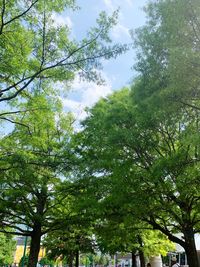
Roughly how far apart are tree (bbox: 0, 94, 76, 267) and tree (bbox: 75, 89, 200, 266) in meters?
1.89

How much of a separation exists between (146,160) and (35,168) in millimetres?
5156

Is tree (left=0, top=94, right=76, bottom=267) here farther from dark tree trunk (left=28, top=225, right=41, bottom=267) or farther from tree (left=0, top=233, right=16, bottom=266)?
tree (left=0, top=233, right=16, bottom=266)

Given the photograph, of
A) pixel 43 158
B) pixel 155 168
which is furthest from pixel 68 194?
pixel 155 168

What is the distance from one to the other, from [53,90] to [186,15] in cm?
455

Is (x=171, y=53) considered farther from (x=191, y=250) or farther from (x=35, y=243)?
(x=35, y=243)

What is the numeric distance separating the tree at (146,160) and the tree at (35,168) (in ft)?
6.21

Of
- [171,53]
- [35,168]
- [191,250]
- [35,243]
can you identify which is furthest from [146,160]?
[35,243]

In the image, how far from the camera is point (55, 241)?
2267cm

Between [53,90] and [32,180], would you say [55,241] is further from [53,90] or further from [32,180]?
[53,90]

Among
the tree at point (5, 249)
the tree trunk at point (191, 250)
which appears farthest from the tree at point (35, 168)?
the tree at point (5, 249)

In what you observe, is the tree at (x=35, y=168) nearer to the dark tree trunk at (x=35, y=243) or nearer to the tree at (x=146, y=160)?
the dark tree trunk at (x=35, y=243)

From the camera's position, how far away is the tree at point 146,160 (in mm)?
11016

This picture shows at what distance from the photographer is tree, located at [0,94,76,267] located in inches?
391

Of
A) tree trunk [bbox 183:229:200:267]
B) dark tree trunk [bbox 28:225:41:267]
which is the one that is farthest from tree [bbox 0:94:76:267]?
tree trunk [bbox 183:229:200:267]
